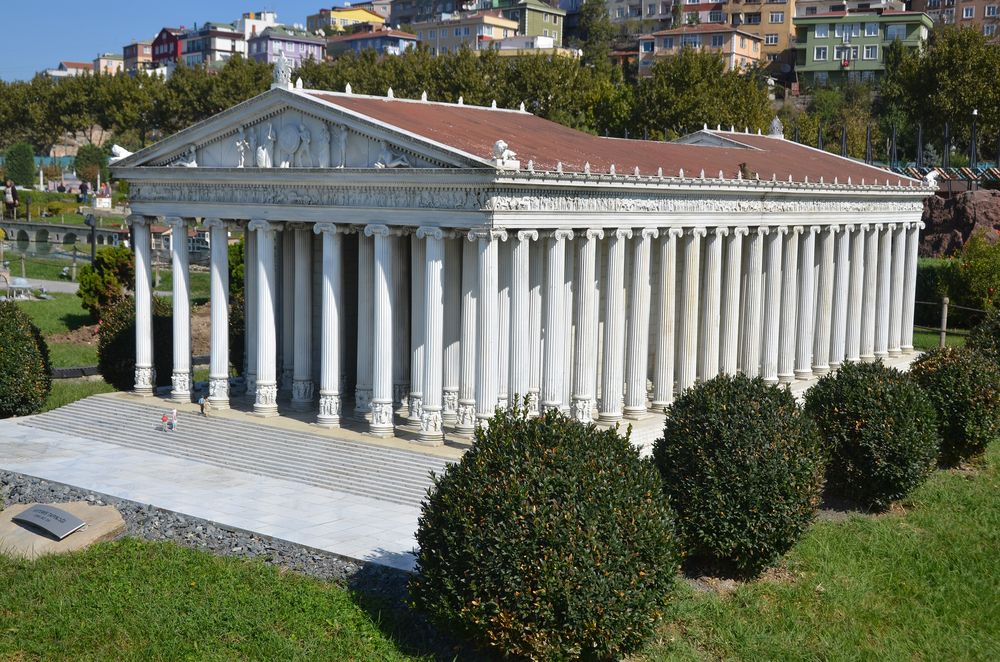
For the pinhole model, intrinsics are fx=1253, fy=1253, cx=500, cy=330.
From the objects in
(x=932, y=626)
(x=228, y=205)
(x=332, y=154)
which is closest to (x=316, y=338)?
(x=228, y=205)

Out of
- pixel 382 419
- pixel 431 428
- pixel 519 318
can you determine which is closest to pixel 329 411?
pixel 382 419

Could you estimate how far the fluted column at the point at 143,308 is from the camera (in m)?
37.8

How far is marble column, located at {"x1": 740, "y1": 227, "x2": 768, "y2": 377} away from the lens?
40188 mm

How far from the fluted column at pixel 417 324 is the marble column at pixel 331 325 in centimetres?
204

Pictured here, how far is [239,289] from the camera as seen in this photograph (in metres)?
56.1

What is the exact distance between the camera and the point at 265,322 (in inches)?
1373

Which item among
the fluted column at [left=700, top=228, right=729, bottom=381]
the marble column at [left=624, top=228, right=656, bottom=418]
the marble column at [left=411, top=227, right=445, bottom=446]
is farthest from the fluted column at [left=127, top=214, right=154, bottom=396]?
the fluted column at [left=700, top=228, right=729, bottom=381]

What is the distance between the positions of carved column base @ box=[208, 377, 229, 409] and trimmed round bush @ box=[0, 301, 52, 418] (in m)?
5.65

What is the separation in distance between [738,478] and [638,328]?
1148 centimetres

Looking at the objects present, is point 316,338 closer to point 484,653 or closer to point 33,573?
point 33,573

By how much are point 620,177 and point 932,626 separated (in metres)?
14.0

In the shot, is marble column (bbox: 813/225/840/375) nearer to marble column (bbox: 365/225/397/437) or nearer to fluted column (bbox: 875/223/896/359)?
fluted column (bbox: 875/223/896/359)

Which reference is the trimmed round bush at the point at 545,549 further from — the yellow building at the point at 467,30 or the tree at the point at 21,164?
the yellow building at the point at 467,30

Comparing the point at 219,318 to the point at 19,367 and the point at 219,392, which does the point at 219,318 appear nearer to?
the point at 219,392
